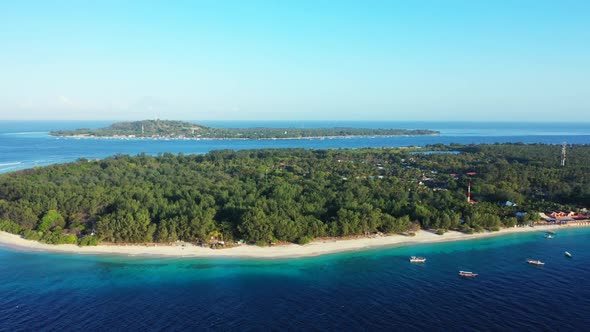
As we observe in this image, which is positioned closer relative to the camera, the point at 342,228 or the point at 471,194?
the point at 342,228

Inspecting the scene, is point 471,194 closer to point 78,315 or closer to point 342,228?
point 342,228

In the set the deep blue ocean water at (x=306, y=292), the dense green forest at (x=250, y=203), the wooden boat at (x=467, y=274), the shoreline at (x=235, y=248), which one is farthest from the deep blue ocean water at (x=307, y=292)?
the dense green forest at (x=250, y=203)

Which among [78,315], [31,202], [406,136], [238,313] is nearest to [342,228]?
[238,313]

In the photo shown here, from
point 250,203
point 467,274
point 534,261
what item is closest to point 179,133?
point 250,203

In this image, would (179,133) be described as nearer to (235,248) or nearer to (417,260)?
(235,248)

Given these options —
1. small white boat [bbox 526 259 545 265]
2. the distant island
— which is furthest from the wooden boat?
the distant island

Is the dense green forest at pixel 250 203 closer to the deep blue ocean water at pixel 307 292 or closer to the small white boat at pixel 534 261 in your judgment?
the deep blue ocean water at pixel 307 292
